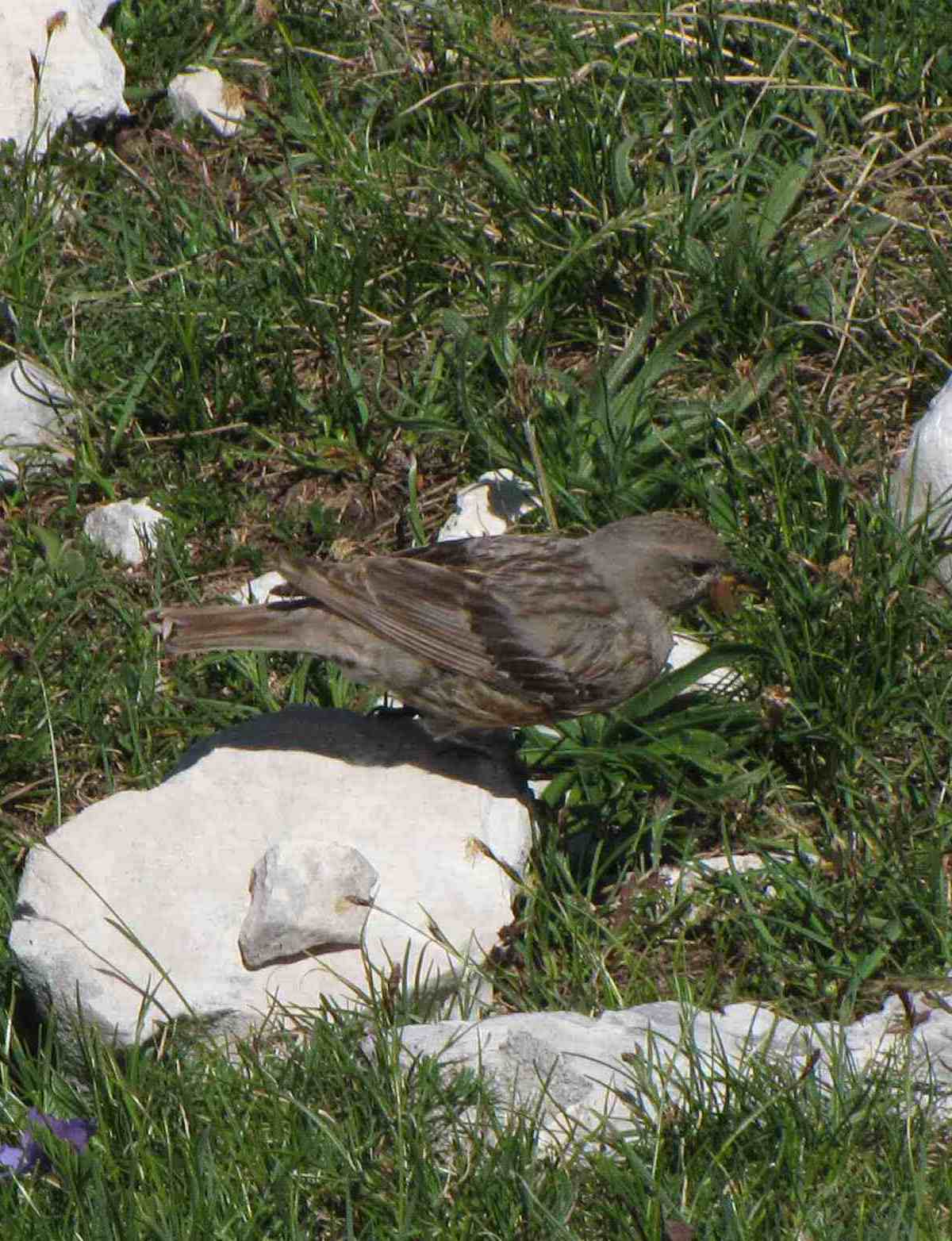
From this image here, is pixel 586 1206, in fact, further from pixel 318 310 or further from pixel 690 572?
pixel 318 310

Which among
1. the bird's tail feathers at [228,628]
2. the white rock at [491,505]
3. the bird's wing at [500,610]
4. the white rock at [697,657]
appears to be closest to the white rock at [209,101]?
the white rock at [491,505]

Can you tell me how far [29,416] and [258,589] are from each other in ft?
4.07

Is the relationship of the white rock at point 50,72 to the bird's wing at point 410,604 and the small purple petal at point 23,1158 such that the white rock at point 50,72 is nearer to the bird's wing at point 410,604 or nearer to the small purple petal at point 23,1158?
the bird's wing at point 410,604

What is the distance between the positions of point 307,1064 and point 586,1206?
2.61ft

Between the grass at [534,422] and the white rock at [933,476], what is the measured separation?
4.9 inches

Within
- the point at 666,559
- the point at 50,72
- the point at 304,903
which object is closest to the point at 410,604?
the point at 666,559

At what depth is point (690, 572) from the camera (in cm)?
593

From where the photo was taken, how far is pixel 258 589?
6629mm

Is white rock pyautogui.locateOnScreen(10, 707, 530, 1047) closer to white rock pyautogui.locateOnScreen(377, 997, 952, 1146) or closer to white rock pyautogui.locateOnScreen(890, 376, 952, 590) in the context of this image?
white rock pyautogui.locateOnScreen(377, 997, 952, 1146)

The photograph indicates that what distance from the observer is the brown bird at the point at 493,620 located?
18.9 feet

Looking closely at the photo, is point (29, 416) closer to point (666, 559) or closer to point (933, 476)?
point (666, 559)

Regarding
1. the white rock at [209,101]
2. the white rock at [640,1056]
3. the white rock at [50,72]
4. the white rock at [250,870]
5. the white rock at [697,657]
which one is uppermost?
the white rock at [50,72]

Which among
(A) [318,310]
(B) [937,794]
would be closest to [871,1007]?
(B) [937,794]

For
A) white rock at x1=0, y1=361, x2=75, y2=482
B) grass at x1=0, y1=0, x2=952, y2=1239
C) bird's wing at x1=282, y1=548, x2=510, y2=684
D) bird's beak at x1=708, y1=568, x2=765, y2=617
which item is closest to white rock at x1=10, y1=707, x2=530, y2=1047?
grass at x1=0, y1=0, x2=952, y2=1239
